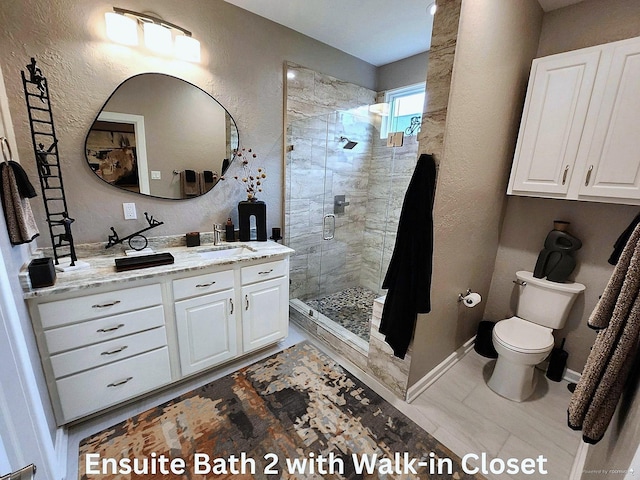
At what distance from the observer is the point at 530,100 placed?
1850mm

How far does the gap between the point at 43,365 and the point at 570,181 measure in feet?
10.5

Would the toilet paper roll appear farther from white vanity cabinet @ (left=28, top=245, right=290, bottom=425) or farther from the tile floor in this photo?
white vanity cabinet @ (left=28, top=245, right=290, bottom=425)

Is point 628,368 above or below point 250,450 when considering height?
above

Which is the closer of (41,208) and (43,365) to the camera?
(43,365)

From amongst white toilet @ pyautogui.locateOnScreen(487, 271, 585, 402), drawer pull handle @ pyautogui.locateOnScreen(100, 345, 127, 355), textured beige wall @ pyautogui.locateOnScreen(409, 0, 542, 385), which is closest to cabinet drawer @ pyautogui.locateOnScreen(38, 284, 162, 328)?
drawer pull handle @ pyautogui.locateOnScreen(100, 345, 127, 355)

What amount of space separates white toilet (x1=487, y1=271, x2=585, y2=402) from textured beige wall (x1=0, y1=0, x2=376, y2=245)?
2.15 m

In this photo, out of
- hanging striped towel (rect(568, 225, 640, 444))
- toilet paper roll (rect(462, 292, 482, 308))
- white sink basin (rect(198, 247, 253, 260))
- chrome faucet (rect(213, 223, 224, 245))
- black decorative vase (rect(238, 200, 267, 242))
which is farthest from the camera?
black decorative vase (rect(238, 200, 267, 242))

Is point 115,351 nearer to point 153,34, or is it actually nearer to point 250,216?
point 250,216

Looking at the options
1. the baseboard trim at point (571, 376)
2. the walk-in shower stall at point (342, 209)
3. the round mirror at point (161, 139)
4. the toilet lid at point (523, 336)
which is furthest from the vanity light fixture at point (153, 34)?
the baseboard trim at point (571, 376)

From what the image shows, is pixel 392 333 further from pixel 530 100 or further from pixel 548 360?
pixel 530 100

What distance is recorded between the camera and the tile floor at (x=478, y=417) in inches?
60.2

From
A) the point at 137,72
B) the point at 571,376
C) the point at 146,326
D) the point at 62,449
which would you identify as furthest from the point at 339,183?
the point at 62,449

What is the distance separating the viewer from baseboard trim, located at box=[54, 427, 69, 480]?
4.28ft

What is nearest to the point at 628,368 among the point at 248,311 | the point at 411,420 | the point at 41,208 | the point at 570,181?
the point at 411,420
